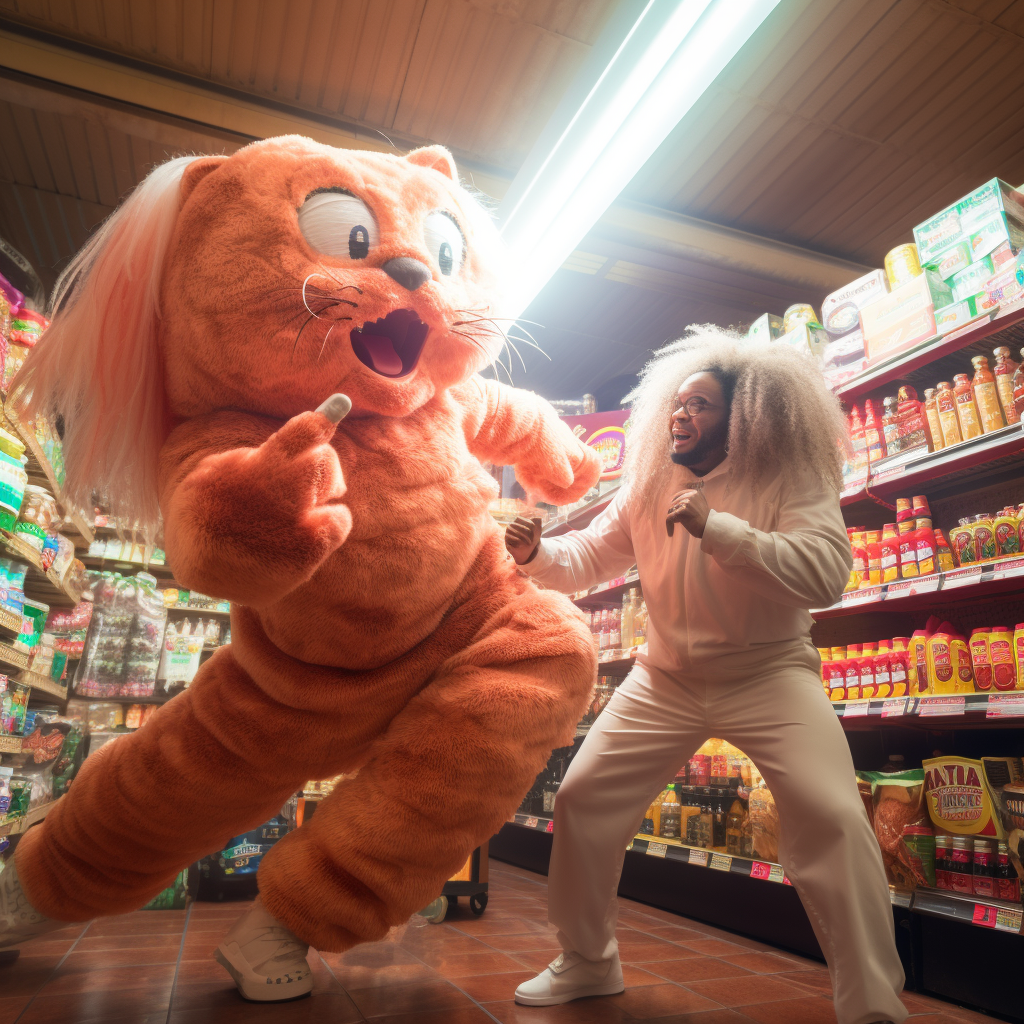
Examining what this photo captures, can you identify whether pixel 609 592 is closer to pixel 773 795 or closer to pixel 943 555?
pixel 943 555

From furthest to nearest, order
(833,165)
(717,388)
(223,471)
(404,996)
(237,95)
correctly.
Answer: (833,165) → (237,95) → (717,388) → (404,996) → (223,471)

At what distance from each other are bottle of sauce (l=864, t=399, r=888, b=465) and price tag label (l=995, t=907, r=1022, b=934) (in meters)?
1.39

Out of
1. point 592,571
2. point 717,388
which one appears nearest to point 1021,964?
point 592,571

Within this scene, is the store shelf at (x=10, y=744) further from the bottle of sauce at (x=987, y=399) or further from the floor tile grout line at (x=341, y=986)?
the bottle of sauce at (x=987, y=399)

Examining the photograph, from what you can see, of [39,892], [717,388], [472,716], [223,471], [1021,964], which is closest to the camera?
[223,471]

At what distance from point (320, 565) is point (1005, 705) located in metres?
1.81

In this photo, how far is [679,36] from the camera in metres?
1.96

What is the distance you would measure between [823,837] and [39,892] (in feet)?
4.82

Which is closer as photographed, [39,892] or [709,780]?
[39,892]

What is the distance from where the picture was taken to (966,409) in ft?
7.41

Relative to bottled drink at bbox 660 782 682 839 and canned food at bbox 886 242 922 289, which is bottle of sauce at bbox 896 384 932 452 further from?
bottled drink at bbox 660 782 682 839

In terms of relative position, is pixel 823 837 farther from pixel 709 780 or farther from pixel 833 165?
pixel 833 165

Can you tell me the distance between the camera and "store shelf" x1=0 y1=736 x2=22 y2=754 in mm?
2121

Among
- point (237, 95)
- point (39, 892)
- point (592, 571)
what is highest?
point (237, 95)
